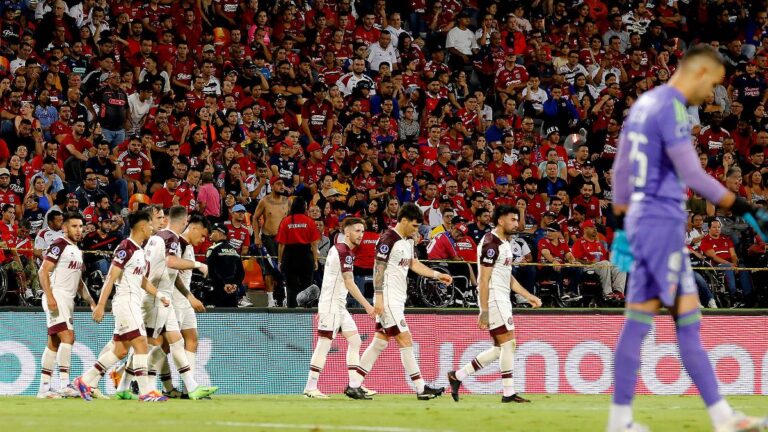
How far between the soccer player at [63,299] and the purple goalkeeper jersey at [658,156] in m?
9.26

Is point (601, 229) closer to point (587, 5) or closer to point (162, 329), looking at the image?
point (587, 5)

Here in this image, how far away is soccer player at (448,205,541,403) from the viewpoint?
15.2m

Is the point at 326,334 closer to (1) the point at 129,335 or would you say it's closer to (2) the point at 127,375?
(2) the point at 127,375

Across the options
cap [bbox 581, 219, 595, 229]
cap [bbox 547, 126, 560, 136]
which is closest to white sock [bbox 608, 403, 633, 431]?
cap [bbox 581, 219, 595, 229]

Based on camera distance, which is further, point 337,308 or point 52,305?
point 337,308

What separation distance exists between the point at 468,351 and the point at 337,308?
3.17 m

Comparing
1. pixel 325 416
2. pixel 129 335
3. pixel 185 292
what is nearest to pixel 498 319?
pixel 185 292

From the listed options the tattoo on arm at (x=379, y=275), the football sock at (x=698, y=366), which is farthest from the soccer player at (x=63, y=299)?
the football sock at (x=698, y=366)

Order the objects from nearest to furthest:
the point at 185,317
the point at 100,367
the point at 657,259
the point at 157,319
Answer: the point at 657,259, the point at 100,367, the point at 157,319, the point at 185,317

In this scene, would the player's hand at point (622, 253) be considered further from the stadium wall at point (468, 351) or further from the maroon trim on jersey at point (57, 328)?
the stadium wall at point (468, 351)

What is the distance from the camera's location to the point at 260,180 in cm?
2236

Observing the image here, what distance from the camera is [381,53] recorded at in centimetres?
2677

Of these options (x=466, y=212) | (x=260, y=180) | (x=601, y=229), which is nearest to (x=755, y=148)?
(x=601, y=229)

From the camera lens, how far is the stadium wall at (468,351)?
1819cm
